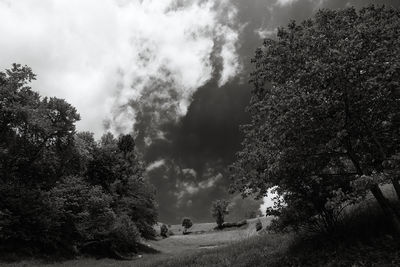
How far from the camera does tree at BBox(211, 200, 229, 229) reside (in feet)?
417

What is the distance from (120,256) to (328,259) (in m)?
34.9

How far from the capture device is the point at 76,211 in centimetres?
4188

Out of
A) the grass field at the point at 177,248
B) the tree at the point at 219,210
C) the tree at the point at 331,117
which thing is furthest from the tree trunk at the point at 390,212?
the tree at the point at 219,210

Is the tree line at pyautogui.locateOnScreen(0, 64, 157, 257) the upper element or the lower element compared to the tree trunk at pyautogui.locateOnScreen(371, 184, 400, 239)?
upper

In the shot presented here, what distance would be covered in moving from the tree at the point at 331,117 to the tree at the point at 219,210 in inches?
4429

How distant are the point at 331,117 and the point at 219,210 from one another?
389ft

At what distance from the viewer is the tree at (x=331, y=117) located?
12.1m

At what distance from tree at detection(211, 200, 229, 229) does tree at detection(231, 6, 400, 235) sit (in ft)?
369

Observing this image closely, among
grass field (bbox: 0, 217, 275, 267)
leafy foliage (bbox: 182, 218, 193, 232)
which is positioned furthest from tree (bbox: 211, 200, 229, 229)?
leafy foliage (bbox: 182, 218, 193, 232)

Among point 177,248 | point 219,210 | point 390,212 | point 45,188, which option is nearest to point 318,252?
point 390,212

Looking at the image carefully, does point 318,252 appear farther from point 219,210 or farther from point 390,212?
point 219,210

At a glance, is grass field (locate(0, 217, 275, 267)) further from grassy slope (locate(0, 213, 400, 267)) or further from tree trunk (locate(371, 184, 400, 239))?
tree trunk (locate(371, 184, 400, 239))

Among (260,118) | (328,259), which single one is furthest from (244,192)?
(328,259)

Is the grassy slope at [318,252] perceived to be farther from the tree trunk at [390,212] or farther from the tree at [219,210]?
the tree at [219,210]
